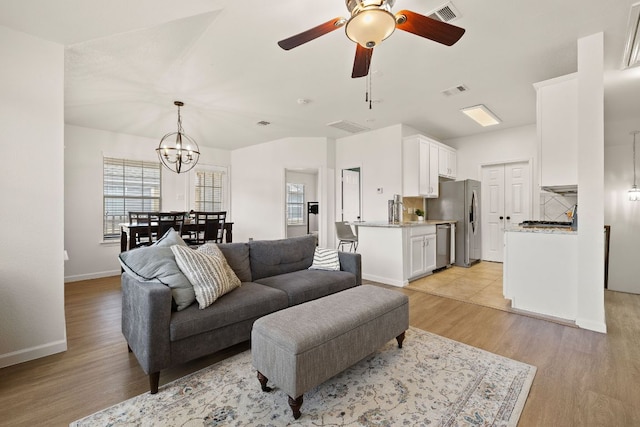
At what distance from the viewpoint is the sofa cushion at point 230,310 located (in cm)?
186

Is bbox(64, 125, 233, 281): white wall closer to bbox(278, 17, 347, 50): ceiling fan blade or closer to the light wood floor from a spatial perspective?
the light wood floor

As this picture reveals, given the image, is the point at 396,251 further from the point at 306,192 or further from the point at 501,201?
the point at 306,192

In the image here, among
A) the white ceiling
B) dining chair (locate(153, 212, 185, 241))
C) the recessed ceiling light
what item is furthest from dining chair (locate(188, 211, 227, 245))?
the recessed ceiling light

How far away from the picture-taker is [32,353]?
228 centimetres

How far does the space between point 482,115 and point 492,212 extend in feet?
7.14

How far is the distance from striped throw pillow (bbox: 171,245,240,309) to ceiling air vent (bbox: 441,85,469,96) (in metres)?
3.53

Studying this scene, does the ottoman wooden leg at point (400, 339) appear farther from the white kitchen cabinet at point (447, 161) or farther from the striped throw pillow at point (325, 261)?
the white kitchen cabinet at point (447, 161)

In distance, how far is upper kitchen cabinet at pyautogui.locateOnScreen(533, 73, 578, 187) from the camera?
9.62ft

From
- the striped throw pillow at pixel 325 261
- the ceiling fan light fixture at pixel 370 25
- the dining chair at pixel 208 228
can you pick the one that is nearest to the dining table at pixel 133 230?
the dining chair at pixel 208 228

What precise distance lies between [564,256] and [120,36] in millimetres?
4679

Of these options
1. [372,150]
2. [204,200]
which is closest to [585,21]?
[372,150]

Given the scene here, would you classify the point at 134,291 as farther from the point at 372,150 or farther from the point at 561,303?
the point at 372,150

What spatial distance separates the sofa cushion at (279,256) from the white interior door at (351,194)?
2.67m

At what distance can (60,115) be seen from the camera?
7.98 ft
